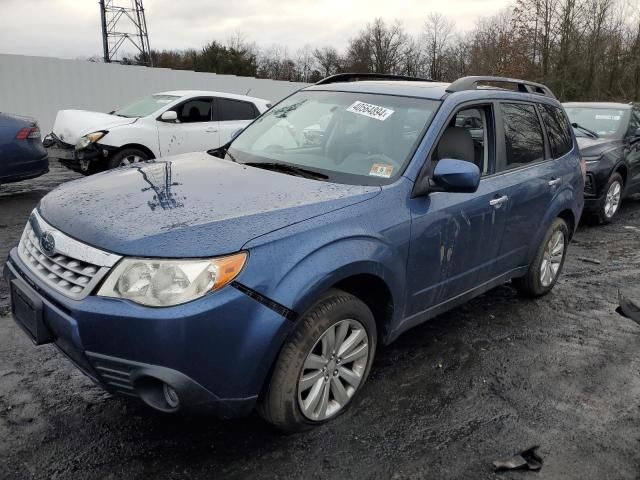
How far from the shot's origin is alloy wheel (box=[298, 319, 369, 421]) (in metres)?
2.58

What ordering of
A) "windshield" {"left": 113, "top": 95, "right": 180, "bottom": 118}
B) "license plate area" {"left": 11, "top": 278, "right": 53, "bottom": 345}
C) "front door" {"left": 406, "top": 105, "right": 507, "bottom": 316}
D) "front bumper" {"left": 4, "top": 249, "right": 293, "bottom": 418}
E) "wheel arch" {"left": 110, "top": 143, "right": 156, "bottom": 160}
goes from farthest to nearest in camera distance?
"windshield" {"left": 113, "top": 95, "right": 180, "bottom": 118}
"wheel arch" {"left": 110, "top": 143, "right": 156, "bottom": 160}
"front door" {"left": 406, "top": 105, "right": 507, "bottom": 316}
"license plate area" {"left": 11, "top": 278, "right": 53, "bottom": 345}
"front bumper" {"left": 4, "top": 249, "right": 293, "bottom": 418}

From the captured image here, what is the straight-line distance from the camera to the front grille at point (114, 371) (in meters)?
2.18

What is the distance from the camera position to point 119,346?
84.5 inches

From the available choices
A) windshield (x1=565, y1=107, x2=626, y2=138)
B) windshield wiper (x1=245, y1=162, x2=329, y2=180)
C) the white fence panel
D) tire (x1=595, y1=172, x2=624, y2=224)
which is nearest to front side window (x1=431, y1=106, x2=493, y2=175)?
windshield wiper (x1=245, y1=162, x2=329, y2=180)

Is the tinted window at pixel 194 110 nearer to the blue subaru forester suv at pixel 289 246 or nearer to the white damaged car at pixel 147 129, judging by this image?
the white damaged car at pixel 147 129

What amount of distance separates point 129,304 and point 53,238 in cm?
61

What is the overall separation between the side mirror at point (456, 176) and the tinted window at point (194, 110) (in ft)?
23.4

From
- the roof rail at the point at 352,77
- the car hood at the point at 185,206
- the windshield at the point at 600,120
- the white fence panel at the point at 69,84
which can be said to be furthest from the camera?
the white fence panel at the point at 69,84

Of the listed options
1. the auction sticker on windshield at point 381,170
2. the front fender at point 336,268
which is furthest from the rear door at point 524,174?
the front fender at point 336,268

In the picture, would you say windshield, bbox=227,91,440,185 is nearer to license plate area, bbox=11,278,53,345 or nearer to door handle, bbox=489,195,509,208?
door handle, bbox=489,195,509,208

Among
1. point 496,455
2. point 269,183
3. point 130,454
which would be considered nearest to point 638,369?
point 496,455

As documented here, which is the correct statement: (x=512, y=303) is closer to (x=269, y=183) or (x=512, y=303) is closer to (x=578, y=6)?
(x=269, y=183)

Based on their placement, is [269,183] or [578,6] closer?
[269,183]

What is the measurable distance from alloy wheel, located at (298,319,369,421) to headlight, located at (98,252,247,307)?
638mm
